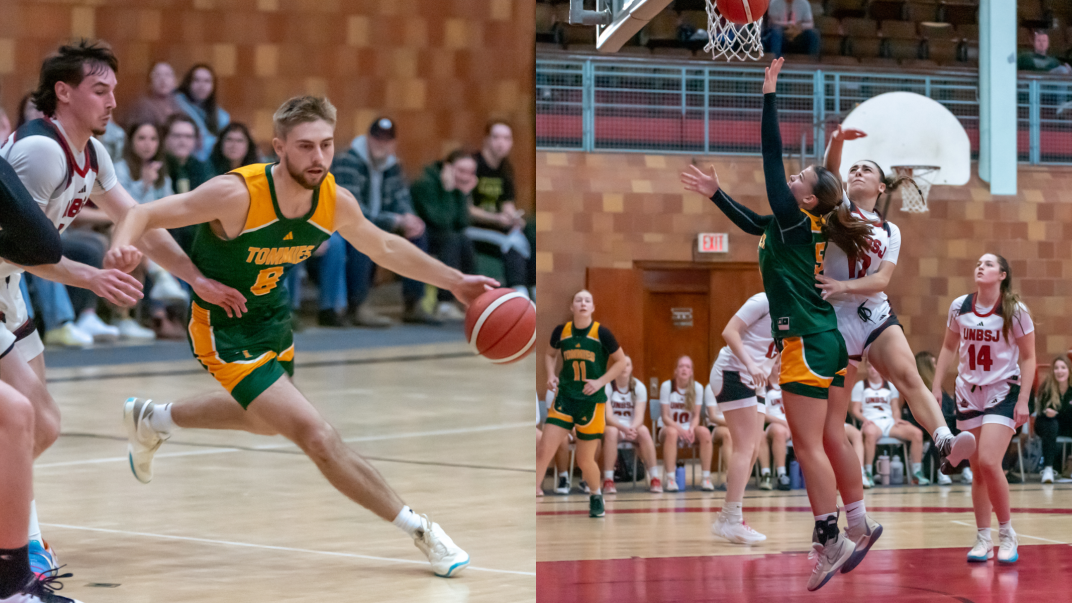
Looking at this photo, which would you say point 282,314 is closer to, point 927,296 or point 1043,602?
point 1043,602

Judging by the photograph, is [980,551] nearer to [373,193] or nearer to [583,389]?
[583,389]

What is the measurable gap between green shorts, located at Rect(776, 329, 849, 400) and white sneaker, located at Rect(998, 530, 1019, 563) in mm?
1321

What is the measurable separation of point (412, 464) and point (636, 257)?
4.34 m

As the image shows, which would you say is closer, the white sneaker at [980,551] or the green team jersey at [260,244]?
the green team jersey at [260,244]

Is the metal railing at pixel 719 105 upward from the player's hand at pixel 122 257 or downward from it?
upward

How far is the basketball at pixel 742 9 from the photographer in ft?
15.4

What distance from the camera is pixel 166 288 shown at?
21.7ft

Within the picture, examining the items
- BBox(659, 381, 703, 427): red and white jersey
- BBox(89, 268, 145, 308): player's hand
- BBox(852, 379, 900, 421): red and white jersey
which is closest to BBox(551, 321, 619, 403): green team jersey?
BBox(659, 381, 703, 427): red and white jersey

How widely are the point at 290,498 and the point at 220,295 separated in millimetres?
1423

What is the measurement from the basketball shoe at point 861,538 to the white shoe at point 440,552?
4.53 feet

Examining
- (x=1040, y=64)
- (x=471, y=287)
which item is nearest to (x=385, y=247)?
(x=471, y=287)

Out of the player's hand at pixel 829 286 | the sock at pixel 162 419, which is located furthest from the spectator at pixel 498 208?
the sock at pixel 162 419

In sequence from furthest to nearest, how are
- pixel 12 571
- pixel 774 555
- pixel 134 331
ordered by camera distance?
pixel 134 331
pixel 774 555
pixel 12 571

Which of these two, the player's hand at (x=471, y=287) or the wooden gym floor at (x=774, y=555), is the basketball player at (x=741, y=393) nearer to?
the wooden gym floor at (x=774, y=555)
